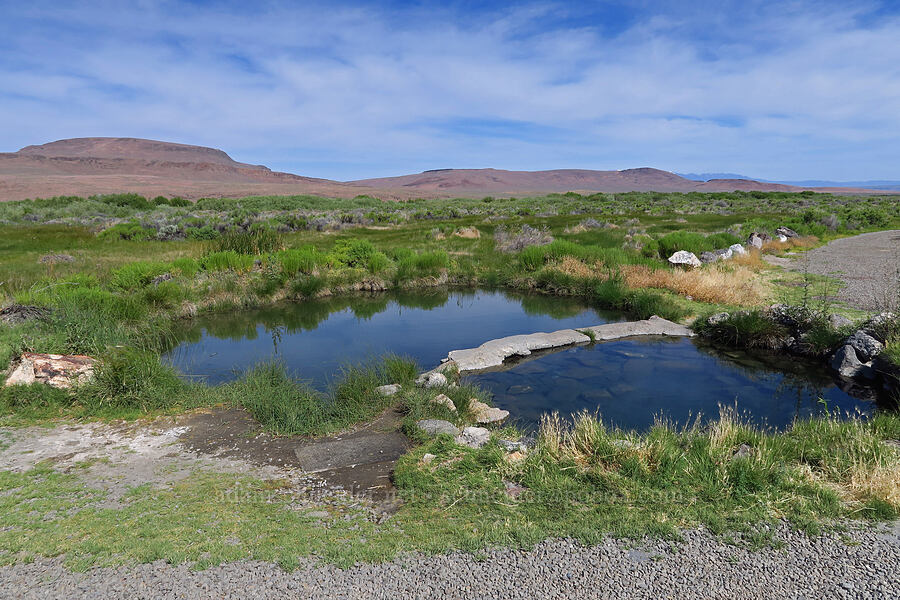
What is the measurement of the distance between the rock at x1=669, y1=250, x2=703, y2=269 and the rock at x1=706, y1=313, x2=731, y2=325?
6.47 m

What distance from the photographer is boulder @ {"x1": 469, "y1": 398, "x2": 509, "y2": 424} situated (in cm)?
746

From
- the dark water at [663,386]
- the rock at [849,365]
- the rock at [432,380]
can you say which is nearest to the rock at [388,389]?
the rock at [432,380]

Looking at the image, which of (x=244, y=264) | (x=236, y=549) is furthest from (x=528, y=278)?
(x=236, y=549)

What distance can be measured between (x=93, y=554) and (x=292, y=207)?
53.4 m

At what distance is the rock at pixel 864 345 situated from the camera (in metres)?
9.07

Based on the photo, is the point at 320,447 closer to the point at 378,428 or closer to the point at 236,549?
the point at 378,428

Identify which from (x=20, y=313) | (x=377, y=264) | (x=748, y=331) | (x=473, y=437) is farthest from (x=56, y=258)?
(x=748, y=331)

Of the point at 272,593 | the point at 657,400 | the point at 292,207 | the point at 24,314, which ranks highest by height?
the point at 292,207

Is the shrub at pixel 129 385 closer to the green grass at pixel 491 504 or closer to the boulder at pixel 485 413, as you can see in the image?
the green grass at pixel 491 504

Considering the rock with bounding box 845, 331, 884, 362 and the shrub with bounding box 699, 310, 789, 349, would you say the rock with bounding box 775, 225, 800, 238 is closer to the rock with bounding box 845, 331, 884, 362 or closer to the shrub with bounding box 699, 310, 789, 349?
the shrub with bounding box 699, 310, 789, 349

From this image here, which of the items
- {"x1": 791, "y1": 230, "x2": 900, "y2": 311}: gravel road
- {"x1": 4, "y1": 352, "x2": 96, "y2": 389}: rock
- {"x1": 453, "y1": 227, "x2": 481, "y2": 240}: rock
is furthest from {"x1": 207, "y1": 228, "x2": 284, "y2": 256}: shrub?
{"x1": 791, "y1": 230, "x2": 900, "y2": 311}: gravel road

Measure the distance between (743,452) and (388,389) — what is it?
478 centimetres

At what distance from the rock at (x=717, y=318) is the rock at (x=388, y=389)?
26.5ft

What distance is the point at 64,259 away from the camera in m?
17.8
